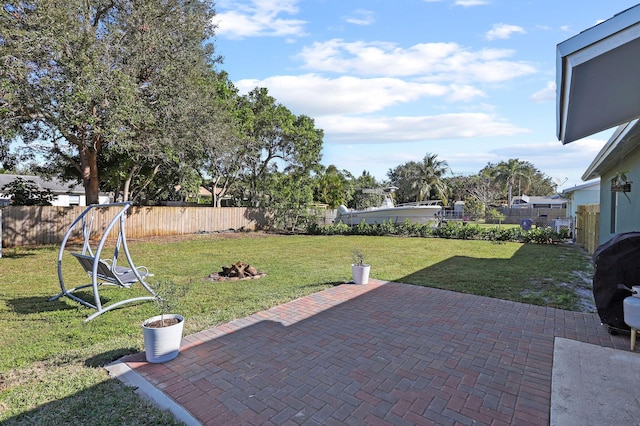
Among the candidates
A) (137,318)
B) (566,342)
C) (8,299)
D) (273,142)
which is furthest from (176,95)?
(566,342)

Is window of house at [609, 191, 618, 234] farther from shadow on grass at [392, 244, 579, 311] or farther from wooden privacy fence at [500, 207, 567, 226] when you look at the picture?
wooden privacy fence at [500, 207, 567, 226]

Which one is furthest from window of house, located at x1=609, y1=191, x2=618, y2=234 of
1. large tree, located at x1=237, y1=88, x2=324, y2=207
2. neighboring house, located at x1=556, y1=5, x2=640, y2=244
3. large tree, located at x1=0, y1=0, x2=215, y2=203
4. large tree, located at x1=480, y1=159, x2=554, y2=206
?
large tree, located at x1=480, y1=159, x2=554, y2=206

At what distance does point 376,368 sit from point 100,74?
947 cm

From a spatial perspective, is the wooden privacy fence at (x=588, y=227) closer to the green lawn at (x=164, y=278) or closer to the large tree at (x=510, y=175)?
the green lawn at (x=164, y=278)

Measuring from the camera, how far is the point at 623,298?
3.88 m

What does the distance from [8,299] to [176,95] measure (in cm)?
729

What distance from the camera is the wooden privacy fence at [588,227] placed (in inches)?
427

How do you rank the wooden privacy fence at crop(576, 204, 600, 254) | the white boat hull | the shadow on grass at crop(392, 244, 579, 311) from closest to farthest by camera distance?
1. the shadow on grass at crop(392, 244, 579, 311)
2. the wooden privacy fence at crop(576, 204, 600, 254)
3. the white boat hull

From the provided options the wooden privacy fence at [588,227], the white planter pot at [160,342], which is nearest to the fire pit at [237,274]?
the white planter pot at [160,342]

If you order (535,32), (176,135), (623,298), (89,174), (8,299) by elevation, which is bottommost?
(8,299)

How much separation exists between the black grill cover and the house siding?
319 centimetres

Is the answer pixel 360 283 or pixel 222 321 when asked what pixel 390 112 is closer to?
pixel 360 283

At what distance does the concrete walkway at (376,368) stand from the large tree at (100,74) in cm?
756

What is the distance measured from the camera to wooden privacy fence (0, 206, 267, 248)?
11.8 meters
